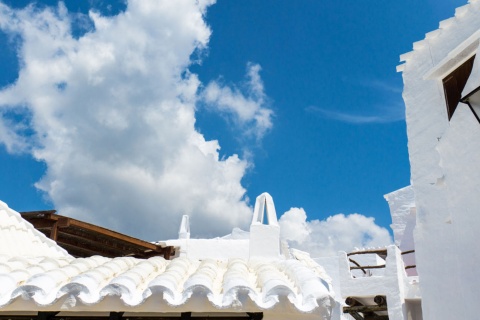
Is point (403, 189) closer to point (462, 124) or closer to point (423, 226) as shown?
point (423, 226)

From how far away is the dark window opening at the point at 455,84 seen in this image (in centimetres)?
888

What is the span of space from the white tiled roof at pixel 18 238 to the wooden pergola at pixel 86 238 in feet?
11.5

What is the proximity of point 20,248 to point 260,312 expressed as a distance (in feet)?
17.9

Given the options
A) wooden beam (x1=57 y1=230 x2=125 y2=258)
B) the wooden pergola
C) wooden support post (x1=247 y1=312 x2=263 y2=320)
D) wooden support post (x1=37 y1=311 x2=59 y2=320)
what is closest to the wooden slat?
the wooden pergola

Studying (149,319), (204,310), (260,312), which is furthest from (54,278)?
(260,312)

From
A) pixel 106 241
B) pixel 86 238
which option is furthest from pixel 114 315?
pixel 106 241

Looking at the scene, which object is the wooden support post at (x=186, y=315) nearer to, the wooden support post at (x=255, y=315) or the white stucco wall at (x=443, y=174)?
the wooden support post at (x=255, y=315)

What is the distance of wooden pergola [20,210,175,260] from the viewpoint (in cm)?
1286

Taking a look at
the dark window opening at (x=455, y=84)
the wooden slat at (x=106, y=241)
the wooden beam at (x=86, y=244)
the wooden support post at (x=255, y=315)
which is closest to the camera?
the wooden support post at (x=255, y=315)

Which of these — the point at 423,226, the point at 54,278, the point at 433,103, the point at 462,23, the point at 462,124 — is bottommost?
the point at 54,278

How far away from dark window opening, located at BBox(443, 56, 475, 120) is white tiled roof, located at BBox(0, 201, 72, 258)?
8.23 metres

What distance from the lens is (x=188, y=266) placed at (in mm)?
6316

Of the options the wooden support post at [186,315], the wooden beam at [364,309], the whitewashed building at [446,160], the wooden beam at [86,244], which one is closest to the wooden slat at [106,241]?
the wooden beam at [86,244]

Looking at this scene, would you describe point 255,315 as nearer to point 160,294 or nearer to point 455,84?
point 160,294
